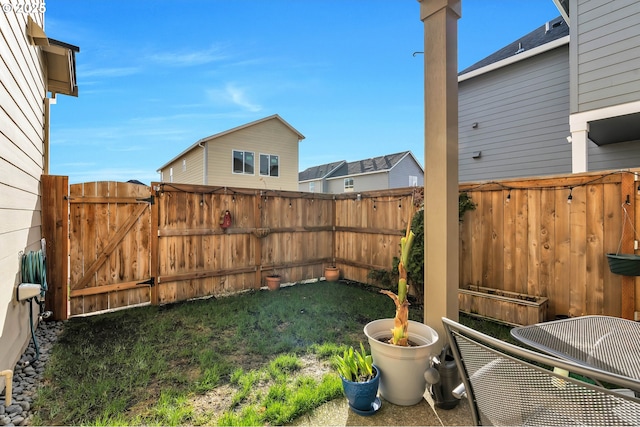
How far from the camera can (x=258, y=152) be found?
12977 millimetres

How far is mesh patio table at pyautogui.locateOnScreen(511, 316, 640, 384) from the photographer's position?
1.37m

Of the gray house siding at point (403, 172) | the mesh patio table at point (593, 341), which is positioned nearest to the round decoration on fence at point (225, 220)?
the mesh patio table at point (593, 341)

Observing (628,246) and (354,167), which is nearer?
(628,246)

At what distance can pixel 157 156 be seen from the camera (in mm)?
15742

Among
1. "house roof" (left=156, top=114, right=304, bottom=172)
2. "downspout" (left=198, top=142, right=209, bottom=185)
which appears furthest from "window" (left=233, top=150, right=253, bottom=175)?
"downspout" (left=198, top=142, right=209, bottom=185)

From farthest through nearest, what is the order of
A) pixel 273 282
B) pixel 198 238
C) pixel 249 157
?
pixel 249 157 → pixel 273 282 → pixel 198 238

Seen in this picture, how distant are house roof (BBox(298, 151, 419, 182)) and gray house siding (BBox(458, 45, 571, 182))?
33.2 feet

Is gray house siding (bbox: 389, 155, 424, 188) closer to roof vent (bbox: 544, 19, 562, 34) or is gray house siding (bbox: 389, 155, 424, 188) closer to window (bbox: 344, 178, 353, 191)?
window (bbox: 344, 178, 353, 191)

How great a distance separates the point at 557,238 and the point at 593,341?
222 centimetres

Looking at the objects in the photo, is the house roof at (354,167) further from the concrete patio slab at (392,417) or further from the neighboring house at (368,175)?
the concrete patio slab at (392,417)

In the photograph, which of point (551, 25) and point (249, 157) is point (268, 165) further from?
point (551, 25)

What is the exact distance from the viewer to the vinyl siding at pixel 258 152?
39.9 ft

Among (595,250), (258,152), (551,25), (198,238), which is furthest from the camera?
(258,152)

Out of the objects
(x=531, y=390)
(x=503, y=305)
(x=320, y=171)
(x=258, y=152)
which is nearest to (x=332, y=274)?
(x=503, y=305)
